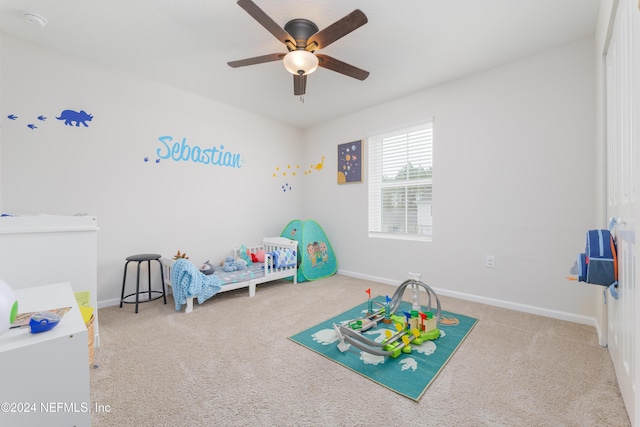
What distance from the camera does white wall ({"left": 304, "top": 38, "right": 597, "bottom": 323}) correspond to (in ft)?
7.44

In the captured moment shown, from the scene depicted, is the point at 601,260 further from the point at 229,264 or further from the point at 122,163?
the point at 122,163

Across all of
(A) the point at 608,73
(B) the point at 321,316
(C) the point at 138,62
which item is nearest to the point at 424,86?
(A) the point at 608,73

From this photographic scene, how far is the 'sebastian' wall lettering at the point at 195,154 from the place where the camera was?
3.05 metres

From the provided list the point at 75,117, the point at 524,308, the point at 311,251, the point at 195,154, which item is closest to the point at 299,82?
the point at 195,154

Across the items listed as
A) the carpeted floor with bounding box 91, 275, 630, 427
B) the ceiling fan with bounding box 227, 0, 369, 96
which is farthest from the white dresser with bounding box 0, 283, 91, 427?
the ceiling fan with bounding box 227, 0, 369, 96

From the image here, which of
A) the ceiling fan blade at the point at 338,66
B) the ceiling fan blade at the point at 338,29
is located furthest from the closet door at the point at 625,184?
the ceiling fan blade at the point at 338,66

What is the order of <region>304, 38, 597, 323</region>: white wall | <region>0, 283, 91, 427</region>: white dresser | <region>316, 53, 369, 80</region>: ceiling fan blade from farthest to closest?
<region>304, 38, 597, 323</region>: white wall
<region>316, 53, 369, 80</region>: ceiling fan blade
<region>0, 283, 91, 427</region>: white dresser

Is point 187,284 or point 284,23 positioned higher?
point 284,23

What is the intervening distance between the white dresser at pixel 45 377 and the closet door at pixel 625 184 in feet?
5.99

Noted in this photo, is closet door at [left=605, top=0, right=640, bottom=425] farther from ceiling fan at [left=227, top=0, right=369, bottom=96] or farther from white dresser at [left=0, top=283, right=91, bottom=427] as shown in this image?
white dresser at [left=0, top=283, right=91, bottom=427]

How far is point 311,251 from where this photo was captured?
3775 mm

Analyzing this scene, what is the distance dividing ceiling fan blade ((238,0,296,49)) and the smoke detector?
1687mm

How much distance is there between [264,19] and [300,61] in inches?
14.2

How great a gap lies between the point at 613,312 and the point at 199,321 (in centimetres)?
294
